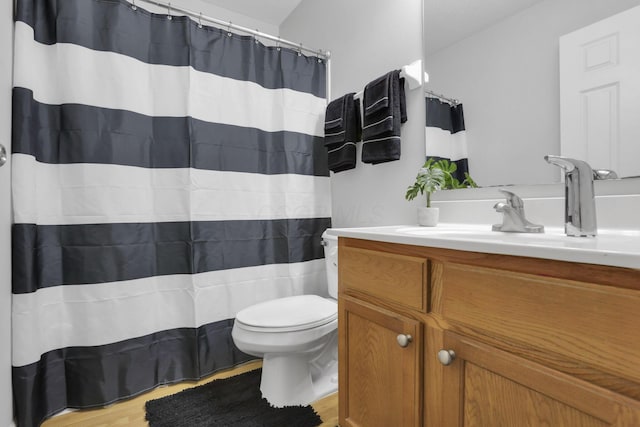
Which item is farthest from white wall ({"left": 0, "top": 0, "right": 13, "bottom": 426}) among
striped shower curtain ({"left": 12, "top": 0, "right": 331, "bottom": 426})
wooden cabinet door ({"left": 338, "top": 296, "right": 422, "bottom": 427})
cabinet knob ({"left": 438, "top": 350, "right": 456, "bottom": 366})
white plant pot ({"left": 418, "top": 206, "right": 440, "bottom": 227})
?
white plant pot ({"left": 418, "top": 206, "right": 440, "bottom": 227})

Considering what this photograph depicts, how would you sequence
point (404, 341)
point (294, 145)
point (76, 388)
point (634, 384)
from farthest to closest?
1. point (294, 145)
2. point (76, 388)
3. point (404, 341)
4. point (634, 384)

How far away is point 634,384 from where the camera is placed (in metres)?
0.54

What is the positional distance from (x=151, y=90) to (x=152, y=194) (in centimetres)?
51

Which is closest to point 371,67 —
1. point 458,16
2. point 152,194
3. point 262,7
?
point 458,16

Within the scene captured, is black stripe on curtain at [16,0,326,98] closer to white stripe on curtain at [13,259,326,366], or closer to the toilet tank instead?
the toilet tank

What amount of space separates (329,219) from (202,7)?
1.75 metres

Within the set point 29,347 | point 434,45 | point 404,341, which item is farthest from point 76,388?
point 434,45

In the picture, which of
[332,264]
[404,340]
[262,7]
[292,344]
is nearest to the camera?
[404,340]

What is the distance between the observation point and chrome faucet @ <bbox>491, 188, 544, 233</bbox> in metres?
1.06

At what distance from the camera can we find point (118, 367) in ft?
4.99

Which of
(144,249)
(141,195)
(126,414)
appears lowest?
(126,414)

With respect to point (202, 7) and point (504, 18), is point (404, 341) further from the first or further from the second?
point (202, 7)

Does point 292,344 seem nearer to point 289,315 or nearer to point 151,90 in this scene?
point 289,315

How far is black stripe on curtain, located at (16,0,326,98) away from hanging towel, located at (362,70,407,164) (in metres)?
0.59
